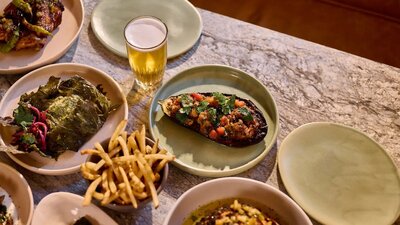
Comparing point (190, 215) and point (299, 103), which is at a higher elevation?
point (299, 103)

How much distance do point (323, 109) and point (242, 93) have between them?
0.36m

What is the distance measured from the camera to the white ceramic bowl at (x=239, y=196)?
5.43 feet

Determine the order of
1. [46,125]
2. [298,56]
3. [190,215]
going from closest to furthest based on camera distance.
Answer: [190,215] < [46,125] < [298,56]

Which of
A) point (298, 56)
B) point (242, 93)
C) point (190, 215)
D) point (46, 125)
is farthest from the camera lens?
point (298, 56)

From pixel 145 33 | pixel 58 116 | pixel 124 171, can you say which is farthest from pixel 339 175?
pixel 58 116

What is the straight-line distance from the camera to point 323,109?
2.05 meters

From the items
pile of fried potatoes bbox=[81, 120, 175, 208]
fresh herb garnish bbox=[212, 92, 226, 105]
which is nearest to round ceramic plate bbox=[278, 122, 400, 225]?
fresh herb garnish bbox=[212, 92, 226, 105]

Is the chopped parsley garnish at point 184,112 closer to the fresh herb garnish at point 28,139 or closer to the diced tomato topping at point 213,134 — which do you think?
the diced tomato topping at point 213,134

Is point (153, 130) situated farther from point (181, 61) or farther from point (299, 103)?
point (299, 103)

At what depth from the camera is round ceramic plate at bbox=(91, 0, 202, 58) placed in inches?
86.0

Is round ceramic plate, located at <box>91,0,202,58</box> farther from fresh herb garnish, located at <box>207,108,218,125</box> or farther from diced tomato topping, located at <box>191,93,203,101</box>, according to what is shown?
fresh herb garnish, located at <box>207,108,218,125</box>

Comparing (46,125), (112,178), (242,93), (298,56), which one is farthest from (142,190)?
(298,56)

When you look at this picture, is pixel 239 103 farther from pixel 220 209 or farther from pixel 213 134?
pixel 220 209

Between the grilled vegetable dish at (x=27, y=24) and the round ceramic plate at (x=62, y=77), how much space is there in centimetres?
18
